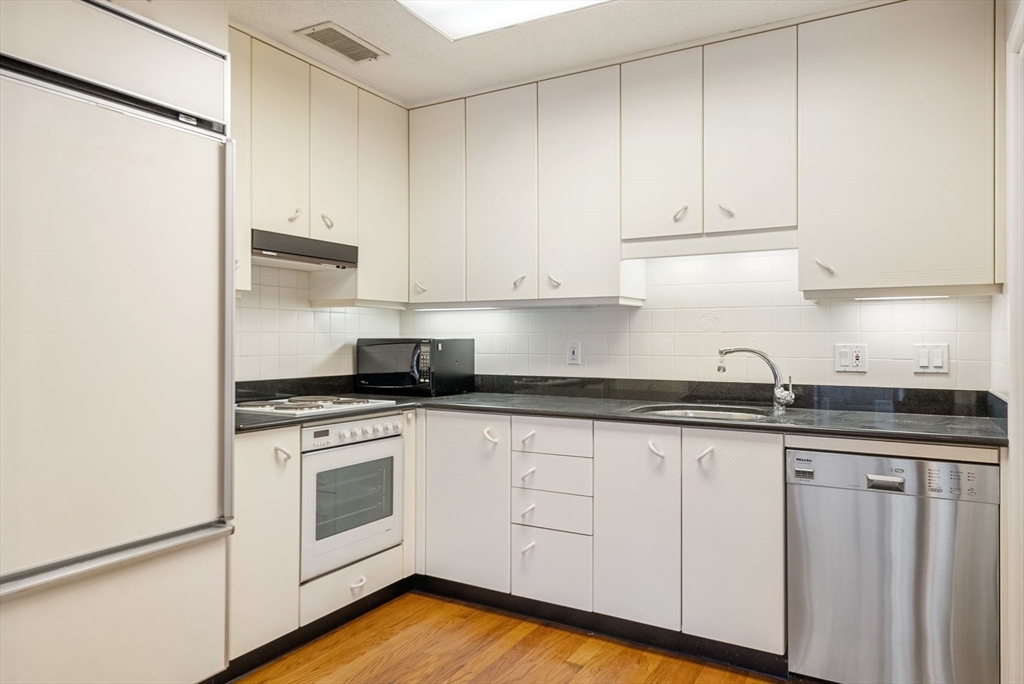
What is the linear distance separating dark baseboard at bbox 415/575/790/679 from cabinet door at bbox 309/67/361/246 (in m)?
1.66

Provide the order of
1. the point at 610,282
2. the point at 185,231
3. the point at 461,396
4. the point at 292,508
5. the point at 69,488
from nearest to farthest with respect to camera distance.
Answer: the point at 69,488, the point at 185,231, the point at 292,508, the point at 610,282, the point at 461,396

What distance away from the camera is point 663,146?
2734 mm

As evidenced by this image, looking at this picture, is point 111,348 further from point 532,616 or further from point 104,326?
point 532,616

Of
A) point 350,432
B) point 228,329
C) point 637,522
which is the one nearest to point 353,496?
point 350,432

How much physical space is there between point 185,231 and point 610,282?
168 centimetres

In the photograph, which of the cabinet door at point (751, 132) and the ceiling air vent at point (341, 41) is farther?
the ceiling air vent at point (341, 41)

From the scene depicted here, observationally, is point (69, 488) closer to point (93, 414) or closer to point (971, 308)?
point (93, 414)

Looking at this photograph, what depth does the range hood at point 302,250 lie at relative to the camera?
2.62 metres

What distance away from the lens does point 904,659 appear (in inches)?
80.9

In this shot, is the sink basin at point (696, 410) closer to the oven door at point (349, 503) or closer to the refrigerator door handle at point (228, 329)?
the oven door at point (349, 503)

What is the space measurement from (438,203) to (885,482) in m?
2.31

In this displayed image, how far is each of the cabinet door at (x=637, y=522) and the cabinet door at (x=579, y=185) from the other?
0.71m

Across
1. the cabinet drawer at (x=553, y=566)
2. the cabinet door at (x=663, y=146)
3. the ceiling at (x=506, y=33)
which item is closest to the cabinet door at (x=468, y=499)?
the cabinet drawer at (x=553, y=566)

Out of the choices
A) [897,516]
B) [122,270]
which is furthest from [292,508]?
[897,516]
